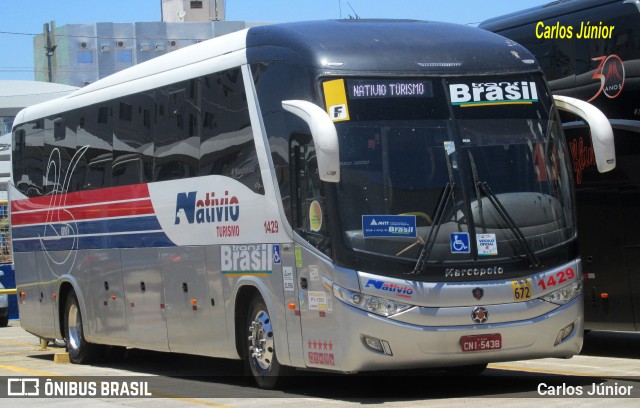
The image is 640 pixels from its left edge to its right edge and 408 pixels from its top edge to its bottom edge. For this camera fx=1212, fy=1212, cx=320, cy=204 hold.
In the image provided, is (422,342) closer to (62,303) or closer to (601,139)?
(601,139)

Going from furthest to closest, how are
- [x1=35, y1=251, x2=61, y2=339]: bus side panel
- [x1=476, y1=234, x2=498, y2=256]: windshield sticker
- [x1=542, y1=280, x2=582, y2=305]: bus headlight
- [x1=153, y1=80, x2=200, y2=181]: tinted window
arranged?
[x1=35, y1=251, x2=61, y2=339]: bus side panel, [x1=153, y1=80, x2=200, y2=181]: tinted window, [x1=542, y1=280, x2=582, y2=305]: bus headlight, [x1=476, y1=234, x2=498, y2=256]: windshield sticker

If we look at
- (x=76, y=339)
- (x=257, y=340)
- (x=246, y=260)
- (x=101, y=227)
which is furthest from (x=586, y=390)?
(x=76, y=339)

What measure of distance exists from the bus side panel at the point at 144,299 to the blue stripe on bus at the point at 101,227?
31 centimetres

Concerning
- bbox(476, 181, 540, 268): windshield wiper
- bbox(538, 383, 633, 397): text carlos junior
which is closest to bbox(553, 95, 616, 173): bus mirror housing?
bbox(476, 181, 540, 268): windshield wiper

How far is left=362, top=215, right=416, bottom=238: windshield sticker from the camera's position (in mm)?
11102

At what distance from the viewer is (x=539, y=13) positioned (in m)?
16.0

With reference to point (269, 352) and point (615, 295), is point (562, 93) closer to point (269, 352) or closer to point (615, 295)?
point (615, 295)

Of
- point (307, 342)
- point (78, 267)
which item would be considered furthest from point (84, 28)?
point (307, 342)

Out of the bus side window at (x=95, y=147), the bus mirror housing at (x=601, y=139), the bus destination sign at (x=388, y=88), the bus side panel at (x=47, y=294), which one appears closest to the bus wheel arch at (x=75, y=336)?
the bus side panel at (x=47, y=294)

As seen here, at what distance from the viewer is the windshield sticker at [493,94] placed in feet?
38.6

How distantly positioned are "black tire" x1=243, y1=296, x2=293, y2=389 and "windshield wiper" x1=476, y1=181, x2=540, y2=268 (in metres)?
2.68

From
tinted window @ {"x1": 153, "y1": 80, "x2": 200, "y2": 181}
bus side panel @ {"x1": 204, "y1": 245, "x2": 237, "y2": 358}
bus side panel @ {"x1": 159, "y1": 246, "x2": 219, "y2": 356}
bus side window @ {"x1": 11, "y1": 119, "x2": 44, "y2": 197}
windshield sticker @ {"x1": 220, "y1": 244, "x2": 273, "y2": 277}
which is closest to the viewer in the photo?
windshield sticker @ {"x1": 220, "y1": 244, "x2": 273, "y2": 277}

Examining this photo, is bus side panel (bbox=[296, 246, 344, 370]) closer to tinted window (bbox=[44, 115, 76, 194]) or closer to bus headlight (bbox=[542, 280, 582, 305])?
bus headlight (bbox=[542, 280, 582, 305])

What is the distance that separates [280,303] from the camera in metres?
12.2
